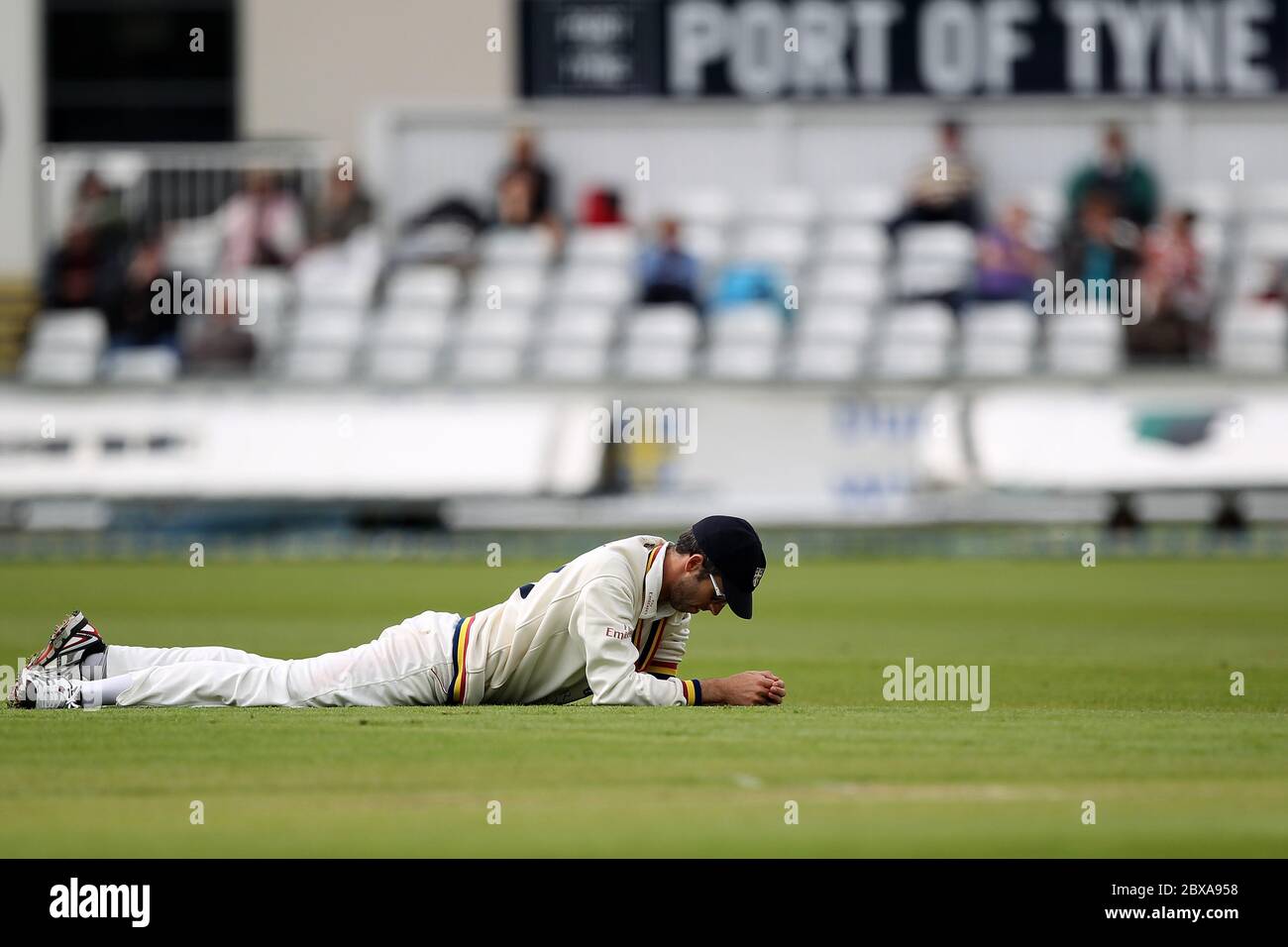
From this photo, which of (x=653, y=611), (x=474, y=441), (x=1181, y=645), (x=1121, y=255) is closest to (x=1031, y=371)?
(x=1121, y=255)

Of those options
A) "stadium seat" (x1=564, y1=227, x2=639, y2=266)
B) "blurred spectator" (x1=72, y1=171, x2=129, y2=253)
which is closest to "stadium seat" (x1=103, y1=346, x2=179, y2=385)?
"blurred spectator" (x1=72, y1=171, x2=129, y2=253)

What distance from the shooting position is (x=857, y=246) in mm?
27062

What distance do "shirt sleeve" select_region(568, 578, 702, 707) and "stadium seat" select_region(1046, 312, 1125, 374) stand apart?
54.8ft

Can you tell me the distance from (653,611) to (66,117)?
3054cm

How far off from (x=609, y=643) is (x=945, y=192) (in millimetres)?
18848

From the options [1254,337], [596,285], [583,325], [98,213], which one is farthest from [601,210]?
[1254,337]

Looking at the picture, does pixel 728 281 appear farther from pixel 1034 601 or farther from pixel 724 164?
pixel 1034 601

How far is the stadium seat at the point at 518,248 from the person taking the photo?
89.1 feet

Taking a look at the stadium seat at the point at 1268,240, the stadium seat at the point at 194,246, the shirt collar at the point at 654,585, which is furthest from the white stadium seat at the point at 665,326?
the shirt collar at the point at 654,585

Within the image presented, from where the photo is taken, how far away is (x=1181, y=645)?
14.2 m

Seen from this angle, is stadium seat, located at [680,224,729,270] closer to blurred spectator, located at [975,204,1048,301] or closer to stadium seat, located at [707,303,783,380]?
stadium seat, located at [707,303,783,380]

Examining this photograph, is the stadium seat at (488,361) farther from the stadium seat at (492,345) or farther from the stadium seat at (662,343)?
the stadium seat at (662,343)

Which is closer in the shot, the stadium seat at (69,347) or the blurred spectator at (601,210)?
the stadium seat at (69,347)

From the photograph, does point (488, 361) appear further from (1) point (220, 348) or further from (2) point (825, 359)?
(2) point (825, 359)
